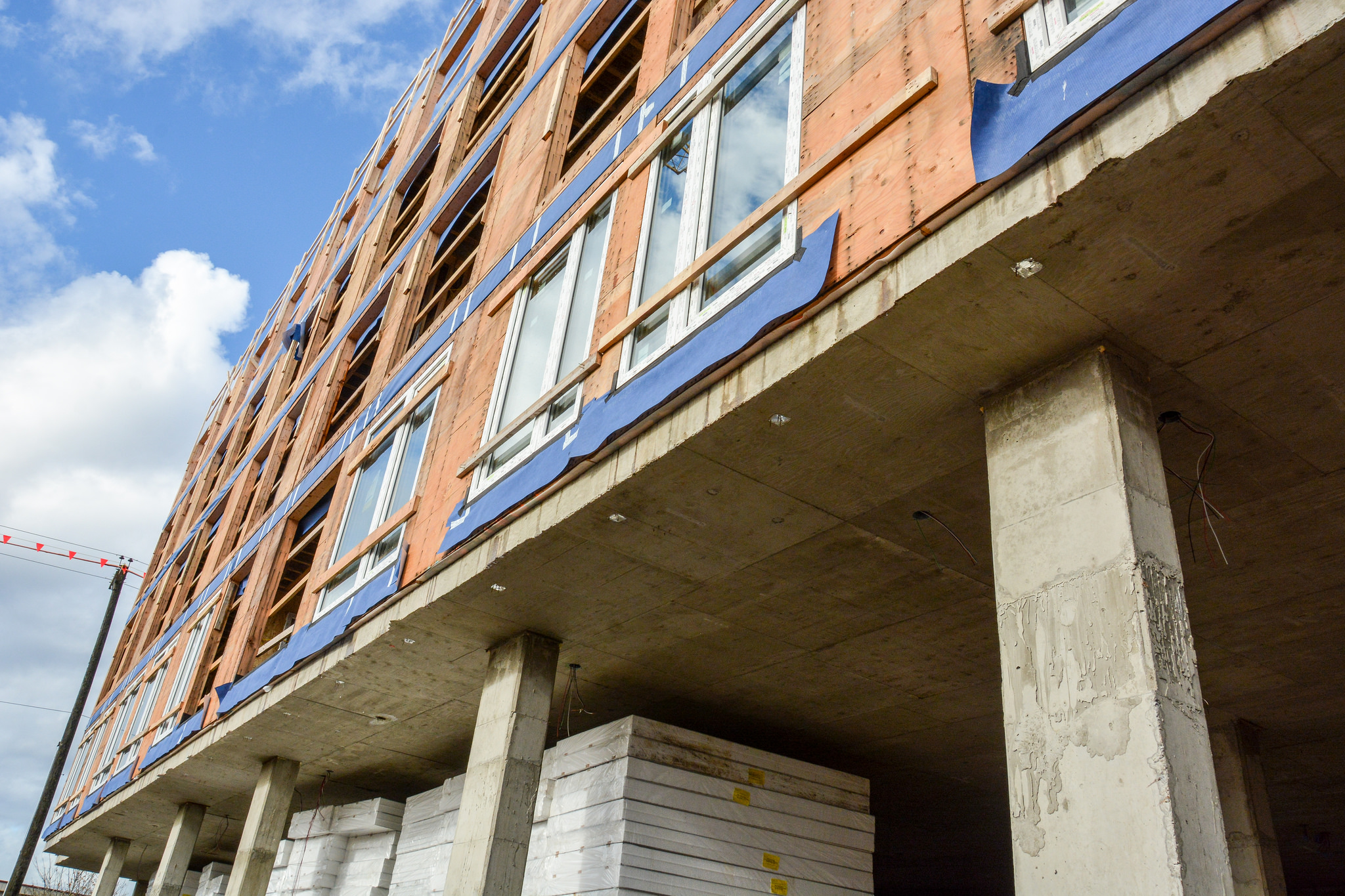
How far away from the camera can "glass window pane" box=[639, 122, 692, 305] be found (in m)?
7.74

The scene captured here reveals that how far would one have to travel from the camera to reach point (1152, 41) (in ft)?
13.9

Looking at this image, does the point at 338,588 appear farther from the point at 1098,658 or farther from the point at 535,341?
the point at 1098,658

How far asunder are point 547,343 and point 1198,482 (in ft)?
18.7

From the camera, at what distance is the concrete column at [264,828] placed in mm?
13695

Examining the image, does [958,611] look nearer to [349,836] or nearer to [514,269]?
[514,269]

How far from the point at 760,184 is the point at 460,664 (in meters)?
6.14

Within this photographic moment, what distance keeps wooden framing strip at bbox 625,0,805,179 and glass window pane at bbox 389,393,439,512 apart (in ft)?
14.0

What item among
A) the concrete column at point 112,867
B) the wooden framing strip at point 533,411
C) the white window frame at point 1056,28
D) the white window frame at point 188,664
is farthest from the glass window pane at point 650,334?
the concrete column at point 112,867

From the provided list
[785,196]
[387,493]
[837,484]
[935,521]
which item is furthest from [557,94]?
[935,521]

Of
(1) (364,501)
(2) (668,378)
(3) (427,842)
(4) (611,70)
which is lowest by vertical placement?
(3) (427,842)

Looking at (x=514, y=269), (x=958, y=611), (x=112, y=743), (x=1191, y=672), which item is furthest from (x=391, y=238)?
(x=1191, y=672)

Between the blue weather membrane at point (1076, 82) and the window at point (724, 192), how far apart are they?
1551 millimetres

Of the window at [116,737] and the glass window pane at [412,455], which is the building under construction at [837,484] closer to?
the glass window pane at [412,455]

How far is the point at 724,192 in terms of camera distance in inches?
292
